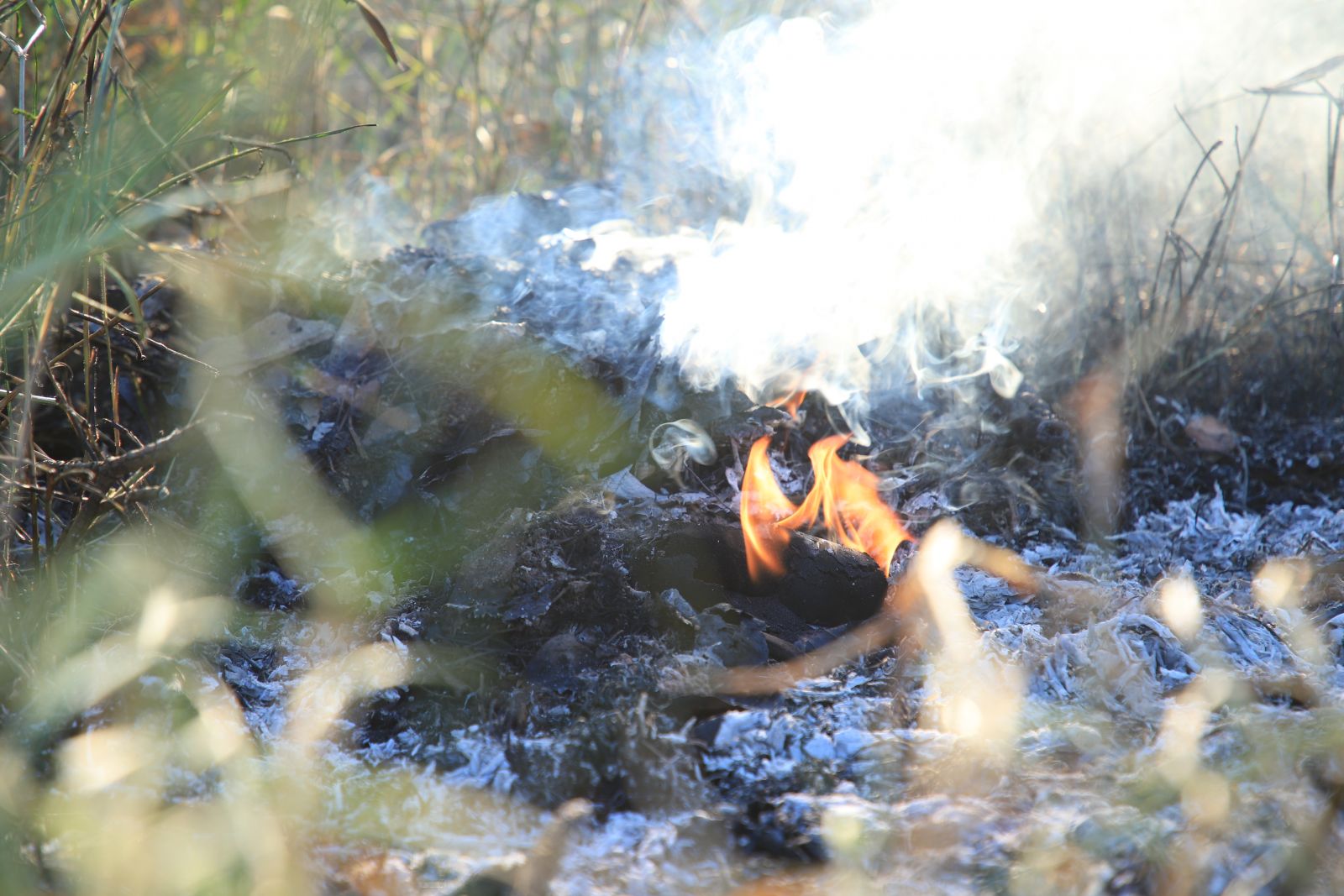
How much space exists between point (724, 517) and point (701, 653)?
575mm

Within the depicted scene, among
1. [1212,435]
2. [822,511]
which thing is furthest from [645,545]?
[1212,435]

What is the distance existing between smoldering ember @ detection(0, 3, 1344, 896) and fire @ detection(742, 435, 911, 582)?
2 centimetres

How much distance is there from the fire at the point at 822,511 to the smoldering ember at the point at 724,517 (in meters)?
0.02

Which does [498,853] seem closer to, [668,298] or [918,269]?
[668,298]

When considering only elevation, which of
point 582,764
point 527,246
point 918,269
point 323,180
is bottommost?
point 582,764

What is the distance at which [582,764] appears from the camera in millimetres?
2158

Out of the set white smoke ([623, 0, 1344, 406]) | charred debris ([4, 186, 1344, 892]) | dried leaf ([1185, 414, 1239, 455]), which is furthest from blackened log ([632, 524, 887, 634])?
dried leaf ([1185, 414, 1239, 455])

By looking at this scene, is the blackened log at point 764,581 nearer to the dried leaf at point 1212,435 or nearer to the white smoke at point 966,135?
the white smoke at point 966,135

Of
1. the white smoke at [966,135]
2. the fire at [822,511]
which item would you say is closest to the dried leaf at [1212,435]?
the white smoke at [966,135]

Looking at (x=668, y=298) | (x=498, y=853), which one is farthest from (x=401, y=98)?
(x=498, y=853)

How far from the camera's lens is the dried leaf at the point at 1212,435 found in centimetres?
363

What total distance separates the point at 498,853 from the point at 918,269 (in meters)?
2.66

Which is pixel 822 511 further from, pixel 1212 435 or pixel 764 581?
pixel 1212 435

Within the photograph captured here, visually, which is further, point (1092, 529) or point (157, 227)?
point (157, 227)
